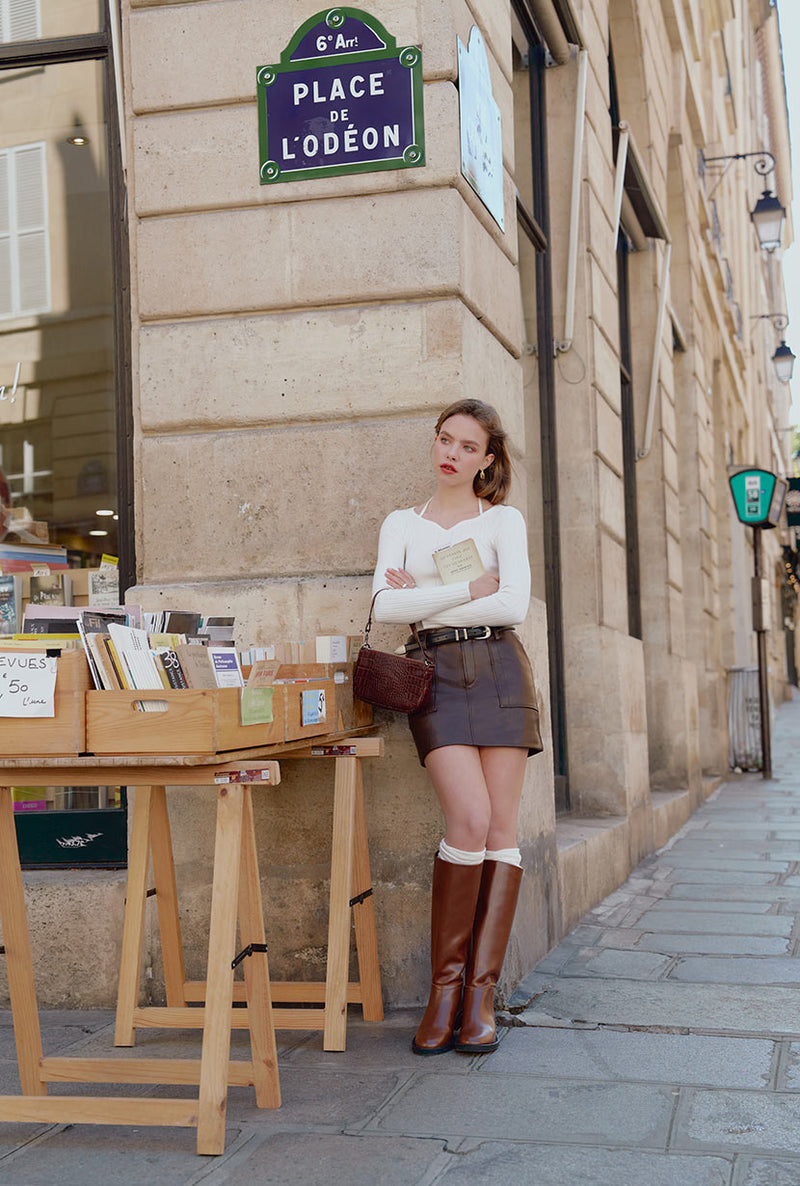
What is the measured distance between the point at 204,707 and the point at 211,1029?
827 millimetres

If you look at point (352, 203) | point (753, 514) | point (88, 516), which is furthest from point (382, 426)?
point (753, 514)

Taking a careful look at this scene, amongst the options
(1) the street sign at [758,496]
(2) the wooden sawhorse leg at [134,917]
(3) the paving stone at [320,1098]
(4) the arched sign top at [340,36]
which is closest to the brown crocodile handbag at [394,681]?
(2) the wooden sawhorse leg at [134,917]

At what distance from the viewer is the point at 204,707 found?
127 inches

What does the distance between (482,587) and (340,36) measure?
7.18ft

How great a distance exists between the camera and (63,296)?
5.78m

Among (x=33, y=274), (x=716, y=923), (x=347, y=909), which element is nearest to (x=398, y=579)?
(x=347, y=909)

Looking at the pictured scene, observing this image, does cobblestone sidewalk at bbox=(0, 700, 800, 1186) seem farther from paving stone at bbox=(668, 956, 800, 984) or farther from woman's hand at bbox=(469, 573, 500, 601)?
woman's hand at bbox=(469, 573, 500, 601)

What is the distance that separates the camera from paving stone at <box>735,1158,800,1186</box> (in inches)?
117

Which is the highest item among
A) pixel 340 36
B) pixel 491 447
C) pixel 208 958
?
pixel 340 36

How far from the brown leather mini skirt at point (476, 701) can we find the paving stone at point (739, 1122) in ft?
3.99

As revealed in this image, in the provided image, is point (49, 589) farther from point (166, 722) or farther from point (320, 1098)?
point (320, 1098)

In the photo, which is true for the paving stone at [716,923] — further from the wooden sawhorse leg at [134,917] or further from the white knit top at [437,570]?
the wooden sawhorse leg at [134,917]

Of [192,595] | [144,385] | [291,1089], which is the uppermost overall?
[144,385]

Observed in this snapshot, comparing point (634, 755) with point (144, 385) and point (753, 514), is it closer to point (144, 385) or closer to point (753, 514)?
point (144, 385)
